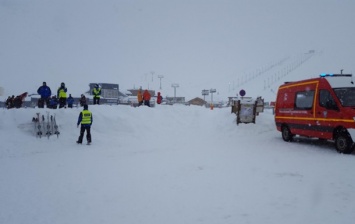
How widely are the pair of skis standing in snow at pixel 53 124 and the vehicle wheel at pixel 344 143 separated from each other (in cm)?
968

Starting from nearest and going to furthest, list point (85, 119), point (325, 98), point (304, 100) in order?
point (325, 98), point (304, 100), point (85, 119)

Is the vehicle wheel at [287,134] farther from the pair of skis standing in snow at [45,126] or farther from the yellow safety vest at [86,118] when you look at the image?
the pair of skis standing in snow at [45,126]

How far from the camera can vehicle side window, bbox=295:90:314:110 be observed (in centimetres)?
1181

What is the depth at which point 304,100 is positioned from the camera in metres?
12.3

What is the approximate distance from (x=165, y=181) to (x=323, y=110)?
7.21m

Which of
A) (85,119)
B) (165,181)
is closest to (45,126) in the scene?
(85,119)

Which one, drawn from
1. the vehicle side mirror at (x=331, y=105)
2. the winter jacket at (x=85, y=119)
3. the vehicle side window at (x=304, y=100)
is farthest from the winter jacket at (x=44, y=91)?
the vehicle side mirror at (x=331, y=105)

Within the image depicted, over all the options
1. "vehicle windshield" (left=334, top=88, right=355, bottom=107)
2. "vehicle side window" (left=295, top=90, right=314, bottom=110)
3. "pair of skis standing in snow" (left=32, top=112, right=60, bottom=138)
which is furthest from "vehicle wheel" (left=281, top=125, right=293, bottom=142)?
"pair of skis standing in snow" (left=32, top=112, right=60, bottom=138)

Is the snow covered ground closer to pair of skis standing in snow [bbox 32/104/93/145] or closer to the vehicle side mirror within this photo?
pair of skis standing in snow [bbox 32/104/93/145]

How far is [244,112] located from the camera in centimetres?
1741

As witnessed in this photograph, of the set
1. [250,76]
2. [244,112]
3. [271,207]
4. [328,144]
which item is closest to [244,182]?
[271,207]

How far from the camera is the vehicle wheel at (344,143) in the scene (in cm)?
965

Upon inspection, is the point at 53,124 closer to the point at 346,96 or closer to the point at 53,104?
the point at 53,104

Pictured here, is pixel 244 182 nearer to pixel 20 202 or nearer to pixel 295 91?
pixel 20 202
